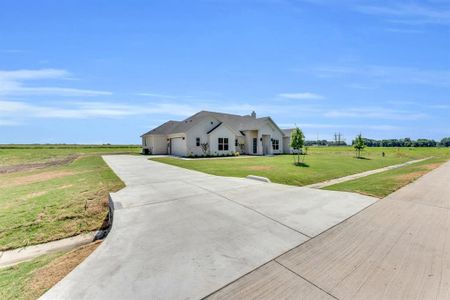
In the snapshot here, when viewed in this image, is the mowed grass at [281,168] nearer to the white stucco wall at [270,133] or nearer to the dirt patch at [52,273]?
the white stucco wall at [270,133]

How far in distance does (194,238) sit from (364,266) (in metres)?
2.85

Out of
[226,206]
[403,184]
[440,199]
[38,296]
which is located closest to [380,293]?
[226,206]

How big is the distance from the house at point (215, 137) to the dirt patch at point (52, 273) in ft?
75.0

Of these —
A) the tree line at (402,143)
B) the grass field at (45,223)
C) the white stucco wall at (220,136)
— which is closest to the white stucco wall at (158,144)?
the white stucco wall at (220,136)

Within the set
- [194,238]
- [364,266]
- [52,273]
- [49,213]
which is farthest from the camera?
[49,213]

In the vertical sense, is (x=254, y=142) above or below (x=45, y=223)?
above

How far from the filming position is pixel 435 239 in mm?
4113

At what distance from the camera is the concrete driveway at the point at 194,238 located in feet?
9.14

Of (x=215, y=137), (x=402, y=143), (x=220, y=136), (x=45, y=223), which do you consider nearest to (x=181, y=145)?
(x=215, y=137)

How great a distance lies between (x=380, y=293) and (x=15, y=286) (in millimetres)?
5194

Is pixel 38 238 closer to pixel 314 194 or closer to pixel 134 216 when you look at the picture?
pixel 134 216

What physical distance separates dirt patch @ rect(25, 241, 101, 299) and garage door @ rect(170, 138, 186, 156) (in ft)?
76.8

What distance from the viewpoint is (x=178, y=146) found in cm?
2884

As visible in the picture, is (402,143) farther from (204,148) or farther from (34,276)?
(34,276)
